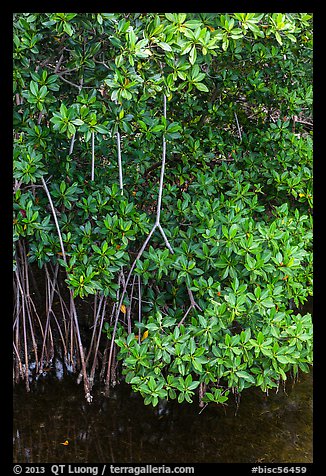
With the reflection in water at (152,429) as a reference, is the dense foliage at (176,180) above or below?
above

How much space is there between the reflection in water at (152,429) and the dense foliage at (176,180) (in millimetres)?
309

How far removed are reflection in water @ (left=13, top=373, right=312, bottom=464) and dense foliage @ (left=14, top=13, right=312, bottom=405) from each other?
309 millimetres

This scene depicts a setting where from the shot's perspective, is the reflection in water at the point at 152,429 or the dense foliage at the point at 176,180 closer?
the dense foliage at the point at 176,180

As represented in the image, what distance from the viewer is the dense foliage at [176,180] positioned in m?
2.06

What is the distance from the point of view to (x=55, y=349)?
134 inches

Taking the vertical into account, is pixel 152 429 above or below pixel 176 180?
below

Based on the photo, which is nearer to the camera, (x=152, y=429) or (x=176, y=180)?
(x=152, y=429)

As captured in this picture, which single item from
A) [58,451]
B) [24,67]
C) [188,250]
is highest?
[24,67]

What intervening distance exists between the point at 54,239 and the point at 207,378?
1033 millimetres

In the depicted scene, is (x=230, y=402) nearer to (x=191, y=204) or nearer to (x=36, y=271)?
(x=191, y=204)

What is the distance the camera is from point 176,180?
3.18 m

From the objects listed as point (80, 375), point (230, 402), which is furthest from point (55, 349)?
point (230, 402)

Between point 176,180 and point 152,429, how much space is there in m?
1.45

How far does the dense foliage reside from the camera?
2.06m
